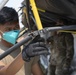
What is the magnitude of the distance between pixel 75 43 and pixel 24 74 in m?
0.63

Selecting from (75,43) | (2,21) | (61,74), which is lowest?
(61,74)

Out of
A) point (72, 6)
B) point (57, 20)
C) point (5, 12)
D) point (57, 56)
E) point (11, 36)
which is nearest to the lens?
point (72, 6)

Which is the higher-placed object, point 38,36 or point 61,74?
point 38,36

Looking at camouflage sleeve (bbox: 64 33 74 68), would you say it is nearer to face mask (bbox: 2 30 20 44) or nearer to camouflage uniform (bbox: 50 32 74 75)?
camouflage uniform (bbox: 50 32 74 75)

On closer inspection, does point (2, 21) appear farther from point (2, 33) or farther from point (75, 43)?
point (75, 43)

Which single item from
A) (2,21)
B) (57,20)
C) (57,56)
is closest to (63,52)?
(57,56)

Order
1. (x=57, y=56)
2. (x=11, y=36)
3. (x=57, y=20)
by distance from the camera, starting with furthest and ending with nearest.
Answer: (x=11, y=36) → (x=57, y=56) → (x=57, y=20)

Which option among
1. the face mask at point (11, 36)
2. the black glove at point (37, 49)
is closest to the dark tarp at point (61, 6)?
the black glove at point (37, 49)

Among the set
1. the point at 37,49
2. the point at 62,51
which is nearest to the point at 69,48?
the point at 62,51

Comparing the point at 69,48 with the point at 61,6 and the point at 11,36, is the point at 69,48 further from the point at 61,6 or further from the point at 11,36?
the point at 11,36

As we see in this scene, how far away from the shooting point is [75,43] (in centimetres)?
107

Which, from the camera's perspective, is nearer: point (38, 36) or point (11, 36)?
point (38, 36)

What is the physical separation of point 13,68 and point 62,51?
1.72 feet

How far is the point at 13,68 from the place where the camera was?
1.54 meters
